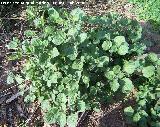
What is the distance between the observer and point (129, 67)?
12.7 ft

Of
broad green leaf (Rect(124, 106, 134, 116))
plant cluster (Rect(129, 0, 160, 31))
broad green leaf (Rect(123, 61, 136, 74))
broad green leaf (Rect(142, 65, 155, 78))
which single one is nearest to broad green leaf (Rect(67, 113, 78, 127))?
broad green leaf (Rect(124, 106, 134, 116))

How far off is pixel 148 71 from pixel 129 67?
21 cm

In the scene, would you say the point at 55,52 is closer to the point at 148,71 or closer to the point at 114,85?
the point at 114,85

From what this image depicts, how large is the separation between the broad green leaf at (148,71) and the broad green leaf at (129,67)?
122 millimetres

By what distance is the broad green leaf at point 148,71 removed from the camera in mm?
3891

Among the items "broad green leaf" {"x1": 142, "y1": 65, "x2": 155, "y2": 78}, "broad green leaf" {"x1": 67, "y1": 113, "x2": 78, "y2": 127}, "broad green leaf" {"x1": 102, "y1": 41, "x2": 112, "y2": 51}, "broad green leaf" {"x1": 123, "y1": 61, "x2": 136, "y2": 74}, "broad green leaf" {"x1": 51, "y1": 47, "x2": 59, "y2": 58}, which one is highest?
"broad green leaf" {"x1": 51, "y1": 47, "x2": 59, "y2": 58}

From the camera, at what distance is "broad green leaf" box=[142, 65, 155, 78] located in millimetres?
3891

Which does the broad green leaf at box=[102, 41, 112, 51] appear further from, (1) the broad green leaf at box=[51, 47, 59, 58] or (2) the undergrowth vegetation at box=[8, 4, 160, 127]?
(1) the broad green leaf at box=[51, 47, 59, 58]

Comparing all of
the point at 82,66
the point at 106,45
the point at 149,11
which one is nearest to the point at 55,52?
the point at 82,66

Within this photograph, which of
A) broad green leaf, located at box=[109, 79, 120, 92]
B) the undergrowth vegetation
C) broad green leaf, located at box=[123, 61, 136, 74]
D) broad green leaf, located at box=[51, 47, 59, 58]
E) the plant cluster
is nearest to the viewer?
broad green leaf, located at box=[51, 47, 59, 58]

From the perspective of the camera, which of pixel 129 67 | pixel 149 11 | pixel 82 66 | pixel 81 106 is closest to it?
pixel 82 66

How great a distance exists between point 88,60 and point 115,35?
52cm

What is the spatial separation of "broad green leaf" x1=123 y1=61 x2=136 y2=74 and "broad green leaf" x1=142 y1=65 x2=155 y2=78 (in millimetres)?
122

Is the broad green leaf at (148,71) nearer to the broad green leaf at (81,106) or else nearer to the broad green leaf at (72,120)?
the broad green leaf at (81,106)
